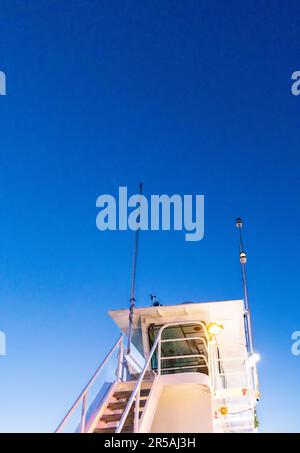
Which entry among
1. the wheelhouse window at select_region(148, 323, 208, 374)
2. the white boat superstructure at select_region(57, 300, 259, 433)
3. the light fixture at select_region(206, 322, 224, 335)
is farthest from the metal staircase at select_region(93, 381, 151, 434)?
the light fixture at select_region(206, 322, 224, 335)

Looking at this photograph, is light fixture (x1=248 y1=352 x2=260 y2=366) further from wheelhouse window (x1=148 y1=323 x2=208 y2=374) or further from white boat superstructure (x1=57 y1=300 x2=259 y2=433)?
wheelhouse window (x1=148 y1=323 x2=208 y2=374)

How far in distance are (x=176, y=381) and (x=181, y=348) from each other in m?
2.68

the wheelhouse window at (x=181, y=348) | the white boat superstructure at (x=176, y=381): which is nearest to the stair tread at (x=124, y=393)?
the white boat superstructure at (x=176, y=381)

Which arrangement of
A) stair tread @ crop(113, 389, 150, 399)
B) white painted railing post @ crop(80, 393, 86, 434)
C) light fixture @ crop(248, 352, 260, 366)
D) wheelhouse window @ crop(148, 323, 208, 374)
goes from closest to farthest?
white painted railing post @ crop(80, 393, 86, 434) < stair tread @ crop(113, 389, 150, 399) < light fixture @ crop(248, 352, 260, 366) < wheelhouse window @ crop(148, 323, 208, 374)

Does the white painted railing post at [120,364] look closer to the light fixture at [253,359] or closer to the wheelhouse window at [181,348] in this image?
the wheelhouse window at [181,348]

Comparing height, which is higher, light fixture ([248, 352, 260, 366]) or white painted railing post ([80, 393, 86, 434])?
light fixture ([248, 352, 260, 366])

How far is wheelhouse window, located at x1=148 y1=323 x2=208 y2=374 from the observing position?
11391 millimetres

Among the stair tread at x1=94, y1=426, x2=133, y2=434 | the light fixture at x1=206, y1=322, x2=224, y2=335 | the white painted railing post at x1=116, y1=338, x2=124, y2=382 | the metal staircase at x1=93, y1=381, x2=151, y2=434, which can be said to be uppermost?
the light fixture at x1=206, y1=322, x2=224, y2=335

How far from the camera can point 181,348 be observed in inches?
475

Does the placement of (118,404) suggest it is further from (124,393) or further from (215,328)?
(215,328)

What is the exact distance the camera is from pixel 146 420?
7758mm

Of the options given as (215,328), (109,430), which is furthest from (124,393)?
(215,328)
